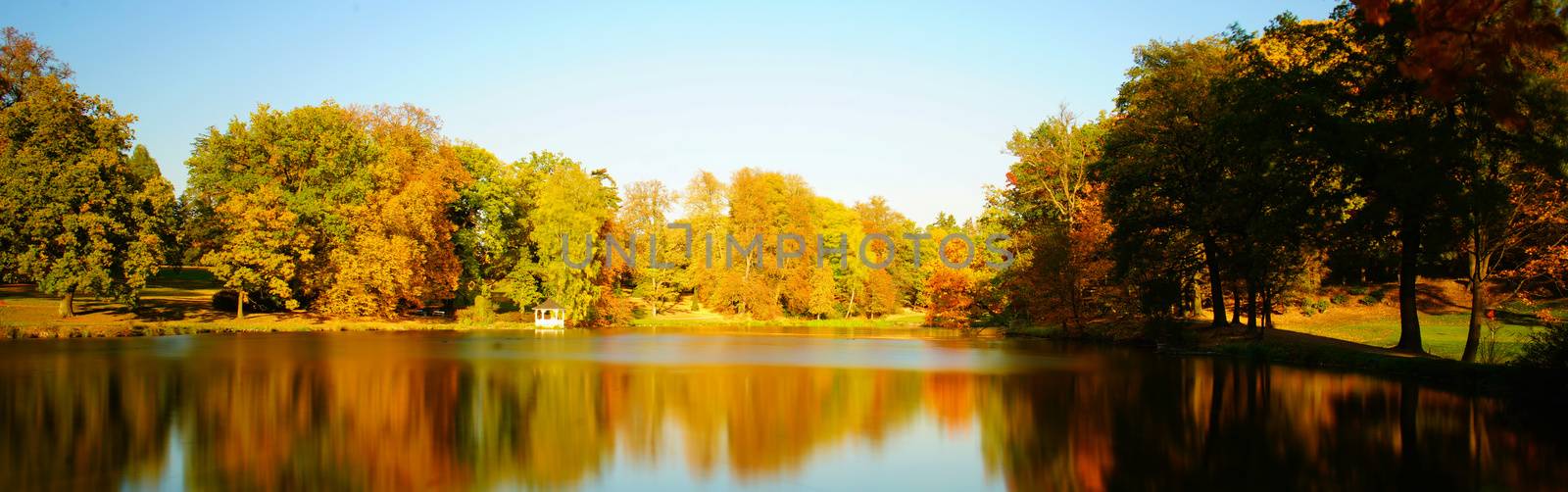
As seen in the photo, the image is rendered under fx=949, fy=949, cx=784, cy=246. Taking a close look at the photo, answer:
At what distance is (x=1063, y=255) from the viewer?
38.0 m

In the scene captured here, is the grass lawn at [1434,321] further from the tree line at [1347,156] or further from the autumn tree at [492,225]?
the autumn tree at [492,225]

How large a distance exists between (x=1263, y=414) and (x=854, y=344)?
22.3 meters

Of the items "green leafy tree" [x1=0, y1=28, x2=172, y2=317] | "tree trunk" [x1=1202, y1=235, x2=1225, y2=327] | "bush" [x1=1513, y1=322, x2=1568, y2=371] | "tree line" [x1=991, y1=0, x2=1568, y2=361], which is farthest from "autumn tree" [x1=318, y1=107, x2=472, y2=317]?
"bush" [x1=1513, y1=322, x2=1568, y2=371]

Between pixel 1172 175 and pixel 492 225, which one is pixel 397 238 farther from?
pixel 1172 175

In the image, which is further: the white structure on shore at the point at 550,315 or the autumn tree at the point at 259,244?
the white structure on shore at the point at 550,315

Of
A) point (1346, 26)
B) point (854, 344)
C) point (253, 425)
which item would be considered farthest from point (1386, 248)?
point (253, 425)

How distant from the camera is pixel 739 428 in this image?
1353cm

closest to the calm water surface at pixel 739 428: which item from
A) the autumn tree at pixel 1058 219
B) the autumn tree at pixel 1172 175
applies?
the autumn tree at pixel 1172 175

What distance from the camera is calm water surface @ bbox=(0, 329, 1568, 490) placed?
9977mm

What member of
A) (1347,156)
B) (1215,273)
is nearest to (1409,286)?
(1347,156)

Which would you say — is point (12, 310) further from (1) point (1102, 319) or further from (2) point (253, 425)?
(1) point (1102, 319)

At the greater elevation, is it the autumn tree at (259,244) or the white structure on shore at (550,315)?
the autumn tree at (259,244)

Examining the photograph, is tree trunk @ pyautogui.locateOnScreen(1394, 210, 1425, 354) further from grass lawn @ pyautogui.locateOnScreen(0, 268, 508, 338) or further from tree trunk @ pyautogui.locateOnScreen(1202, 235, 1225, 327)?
grass lawn @ pyautogui.locateOnScreen(0, 268, 508, 338)

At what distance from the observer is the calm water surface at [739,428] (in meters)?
9.98
